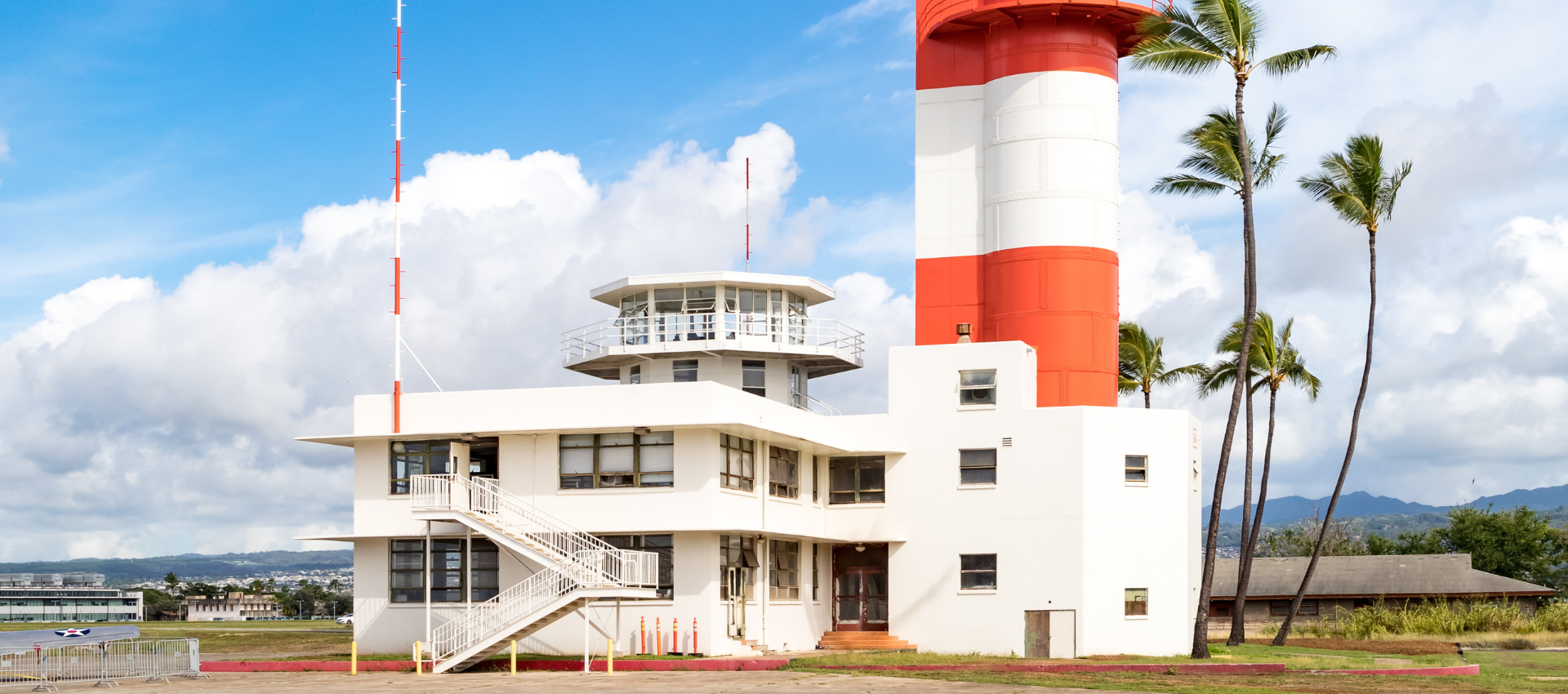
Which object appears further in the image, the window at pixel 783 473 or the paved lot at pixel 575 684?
the window at pixel 783 473

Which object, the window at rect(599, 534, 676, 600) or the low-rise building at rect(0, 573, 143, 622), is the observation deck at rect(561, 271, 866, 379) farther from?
the low-rise building at rect(0, 573, 143, 622)

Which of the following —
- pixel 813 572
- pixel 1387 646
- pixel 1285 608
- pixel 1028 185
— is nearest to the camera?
pixel 813 572

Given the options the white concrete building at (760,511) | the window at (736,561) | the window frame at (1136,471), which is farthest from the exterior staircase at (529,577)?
the window frame at (1136,471)

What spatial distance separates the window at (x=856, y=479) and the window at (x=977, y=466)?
76.6 inches

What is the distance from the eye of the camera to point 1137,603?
3500cm

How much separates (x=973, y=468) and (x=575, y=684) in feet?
45.2

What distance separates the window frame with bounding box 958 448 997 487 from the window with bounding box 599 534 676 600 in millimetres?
7400

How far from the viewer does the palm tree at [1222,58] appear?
3341 centimetres

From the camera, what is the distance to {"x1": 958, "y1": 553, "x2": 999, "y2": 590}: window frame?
116 ft

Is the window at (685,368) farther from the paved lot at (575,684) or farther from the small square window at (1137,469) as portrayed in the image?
the paved lot at (575,684)

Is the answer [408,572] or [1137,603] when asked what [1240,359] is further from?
[408,572]

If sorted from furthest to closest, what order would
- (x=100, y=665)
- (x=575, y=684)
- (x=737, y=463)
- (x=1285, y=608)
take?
1. (x=1285, y=608)
2. (x=737, y=463)
3. (x=100, y=665)
4. (x=575, y=684)

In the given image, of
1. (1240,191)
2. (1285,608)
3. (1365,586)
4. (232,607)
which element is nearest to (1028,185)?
(1240,191)

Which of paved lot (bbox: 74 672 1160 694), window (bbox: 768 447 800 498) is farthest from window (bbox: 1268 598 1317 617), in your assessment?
paved lot (bbox: 74 672 1160 694)
